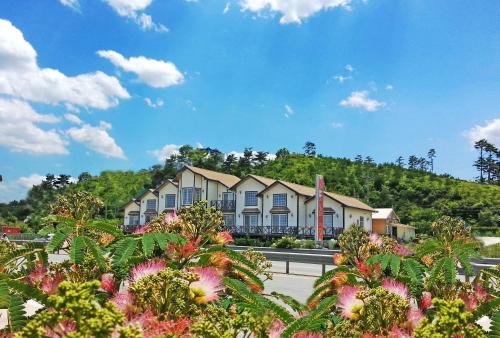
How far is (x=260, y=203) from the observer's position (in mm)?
54250

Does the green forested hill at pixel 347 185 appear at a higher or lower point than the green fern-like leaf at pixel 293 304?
higher

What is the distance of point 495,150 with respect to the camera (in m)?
110

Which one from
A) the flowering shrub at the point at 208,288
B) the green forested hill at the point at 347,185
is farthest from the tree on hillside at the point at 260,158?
the flowering shrub at the point at 208,288

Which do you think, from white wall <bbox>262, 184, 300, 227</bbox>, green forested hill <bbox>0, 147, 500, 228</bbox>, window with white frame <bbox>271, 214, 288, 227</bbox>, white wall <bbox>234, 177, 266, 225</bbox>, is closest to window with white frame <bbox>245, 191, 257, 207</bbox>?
white wall <bbox>234, 177, 266, 225</bbox>

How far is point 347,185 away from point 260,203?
35.6 m

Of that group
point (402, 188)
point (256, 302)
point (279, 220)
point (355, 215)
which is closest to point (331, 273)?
point (256, 302)

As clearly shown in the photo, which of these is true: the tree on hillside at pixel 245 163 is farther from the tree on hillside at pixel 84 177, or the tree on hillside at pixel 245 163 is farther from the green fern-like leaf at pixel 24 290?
the green fern-like leaf at pixel 24 290

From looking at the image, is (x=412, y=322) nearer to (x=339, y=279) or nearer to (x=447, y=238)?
(x=339, y=279)

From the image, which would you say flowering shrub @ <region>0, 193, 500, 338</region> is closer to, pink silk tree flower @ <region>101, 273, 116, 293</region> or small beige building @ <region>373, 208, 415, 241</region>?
pink silk tree flower @ <region>101, 273, 116, 293</region>

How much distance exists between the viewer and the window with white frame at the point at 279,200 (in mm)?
52812

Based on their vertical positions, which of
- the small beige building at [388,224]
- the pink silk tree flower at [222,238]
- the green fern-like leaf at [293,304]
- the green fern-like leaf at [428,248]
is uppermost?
the small beige building at [388,224]

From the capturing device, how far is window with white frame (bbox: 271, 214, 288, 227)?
2066 inches

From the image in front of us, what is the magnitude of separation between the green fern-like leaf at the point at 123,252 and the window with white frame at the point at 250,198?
51.9 meters

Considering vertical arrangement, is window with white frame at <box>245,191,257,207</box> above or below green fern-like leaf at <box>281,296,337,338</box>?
above
